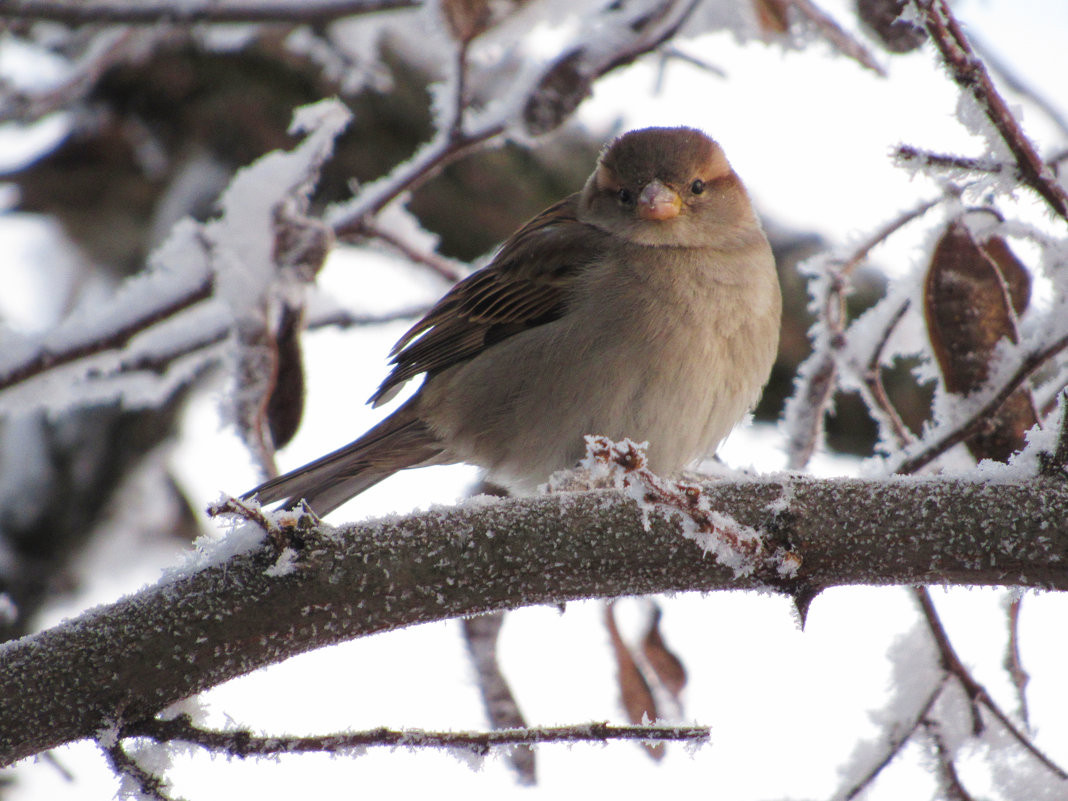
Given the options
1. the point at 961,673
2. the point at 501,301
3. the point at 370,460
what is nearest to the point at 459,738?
the point at 961,673

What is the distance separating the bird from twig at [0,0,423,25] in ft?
3.27

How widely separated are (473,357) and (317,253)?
76 centimetres

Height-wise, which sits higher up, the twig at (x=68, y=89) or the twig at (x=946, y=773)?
the twig at (x=68, y=89)

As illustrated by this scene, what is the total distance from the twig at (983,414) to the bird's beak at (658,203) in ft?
4.35

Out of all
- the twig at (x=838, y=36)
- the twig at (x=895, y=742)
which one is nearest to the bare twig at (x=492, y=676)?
the twig at (x=895, y=742)

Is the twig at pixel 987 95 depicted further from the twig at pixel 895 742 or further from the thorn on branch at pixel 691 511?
the twig at pixel 895 742

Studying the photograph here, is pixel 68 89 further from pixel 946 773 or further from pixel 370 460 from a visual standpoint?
pixel 946 773

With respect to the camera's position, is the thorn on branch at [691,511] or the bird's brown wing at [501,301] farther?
the bird's brown wing at [501,301]

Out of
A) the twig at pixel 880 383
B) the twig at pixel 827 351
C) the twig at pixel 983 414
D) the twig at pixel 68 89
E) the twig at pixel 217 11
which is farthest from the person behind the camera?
the twig at pixel 68 89

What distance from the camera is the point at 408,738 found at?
151 centimetres

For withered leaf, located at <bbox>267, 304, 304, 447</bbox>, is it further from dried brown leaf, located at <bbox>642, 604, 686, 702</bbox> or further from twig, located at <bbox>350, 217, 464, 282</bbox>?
dried brown leaf, located at <bbox>642, 604, 686, 702</bbox>

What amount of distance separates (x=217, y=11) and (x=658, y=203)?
1.75 metres

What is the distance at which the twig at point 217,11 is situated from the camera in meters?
3.73

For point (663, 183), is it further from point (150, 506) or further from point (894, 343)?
point (150, 506)
